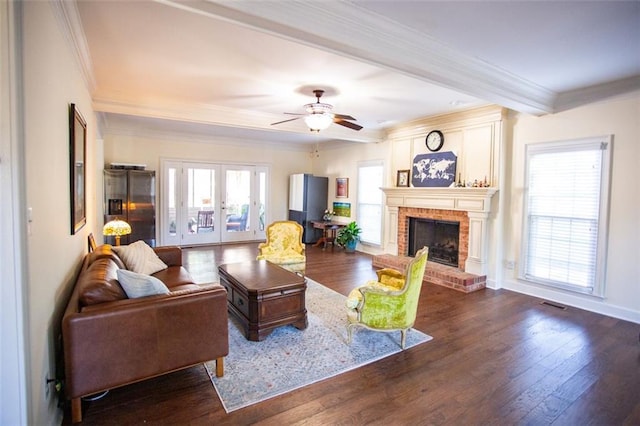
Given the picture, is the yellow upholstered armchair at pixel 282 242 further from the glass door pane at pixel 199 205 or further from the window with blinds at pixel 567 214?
the glass door pane at pixel 199 205

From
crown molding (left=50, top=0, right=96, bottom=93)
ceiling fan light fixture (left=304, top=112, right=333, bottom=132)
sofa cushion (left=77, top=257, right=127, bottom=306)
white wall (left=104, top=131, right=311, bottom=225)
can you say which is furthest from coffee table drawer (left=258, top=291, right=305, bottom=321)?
white wall (left=104, top=131, right=311, bottom=225)

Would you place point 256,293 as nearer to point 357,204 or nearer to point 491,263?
point 491,263

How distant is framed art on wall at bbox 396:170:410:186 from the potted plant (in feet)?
5.14

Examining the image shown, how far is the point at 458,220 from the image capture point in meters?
5.40

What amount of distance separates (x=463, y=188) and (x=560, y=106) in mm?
1595

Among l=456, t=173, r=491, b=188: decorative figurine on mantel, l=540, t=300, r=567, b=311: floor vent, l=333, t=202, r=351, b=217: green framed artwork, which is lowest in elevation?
l=540, t=300, r=567, b=311: floor vent

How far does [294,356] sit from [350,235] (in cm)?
483

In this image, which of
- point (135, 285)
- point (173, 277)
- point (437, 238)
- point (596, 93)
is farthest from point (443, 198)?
point (135, 285)

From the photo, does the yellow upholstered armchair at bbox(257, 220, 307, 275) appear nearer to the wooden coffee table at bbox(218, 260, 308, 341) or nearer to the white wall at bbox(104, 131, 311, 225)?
the wooden coffee table at bbox(218, 260, 308, 341)

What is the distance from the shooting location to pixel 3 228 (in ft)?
4.55

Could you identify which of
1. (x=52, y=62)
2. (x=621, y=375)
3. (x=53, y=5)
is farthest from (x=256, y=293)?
(x=621, y=375)

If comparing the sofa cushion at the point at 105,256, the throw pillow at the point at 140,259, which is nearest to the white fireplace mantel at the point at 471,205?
the throw pillow at the point at 140,259

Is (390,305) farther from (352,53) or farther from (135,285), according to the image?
(352,53)

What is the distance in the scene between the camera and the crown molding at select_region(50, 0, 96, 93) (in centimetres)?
226
